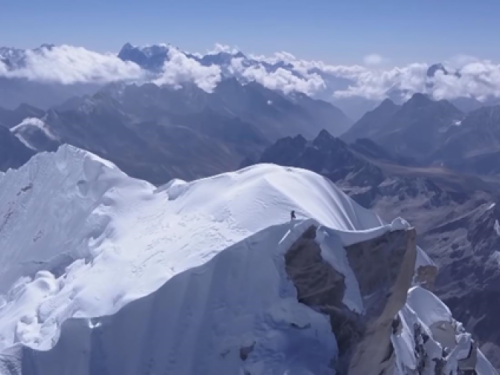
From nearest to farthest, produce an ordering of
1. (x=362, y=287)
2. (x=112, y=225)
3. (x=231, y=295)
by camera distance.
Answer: (x=231, y=295) → (x=362, y=287) → (x=112, y=225)

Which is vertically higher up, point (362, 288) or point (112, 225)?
point (362, 288)

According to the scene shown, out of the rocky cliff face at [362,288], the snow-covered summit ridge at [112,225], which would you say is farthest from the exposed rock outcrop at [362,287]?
the snow-covered summit ridge at [112,225]

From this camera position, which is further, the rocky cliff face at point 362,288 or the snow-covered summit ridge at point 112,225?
the snow-covered summit ridge at point 112,225

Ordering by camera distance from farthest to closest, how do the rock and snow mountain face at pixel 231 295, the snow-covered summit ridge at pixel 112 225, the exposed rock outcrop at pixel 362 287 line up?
the snow-covered summit ridge at pixel 112 225 → the exposed rock outcrop at pixel 362 287 → the rock and snow mountain face at pixel 231 295

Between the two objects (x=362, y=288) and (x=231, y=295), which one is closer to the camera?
(x=231, y=295)

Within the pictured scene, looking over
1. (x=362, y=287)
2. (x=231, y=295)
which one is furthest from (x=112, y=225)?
(x=362, y=287)

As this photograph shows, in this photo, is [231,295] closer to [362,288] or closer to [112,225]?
[362,288]

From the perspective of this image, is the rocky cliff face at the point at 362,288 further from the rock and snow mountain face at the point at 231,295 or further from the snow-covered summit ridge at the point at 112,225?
the snow-covered summit ridge at the point at 112,225

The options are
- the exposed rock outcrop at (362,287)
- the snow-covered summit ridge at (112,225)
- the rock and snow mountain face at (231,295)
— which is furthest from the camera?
the snow-covered summit ridge at (112,225)
